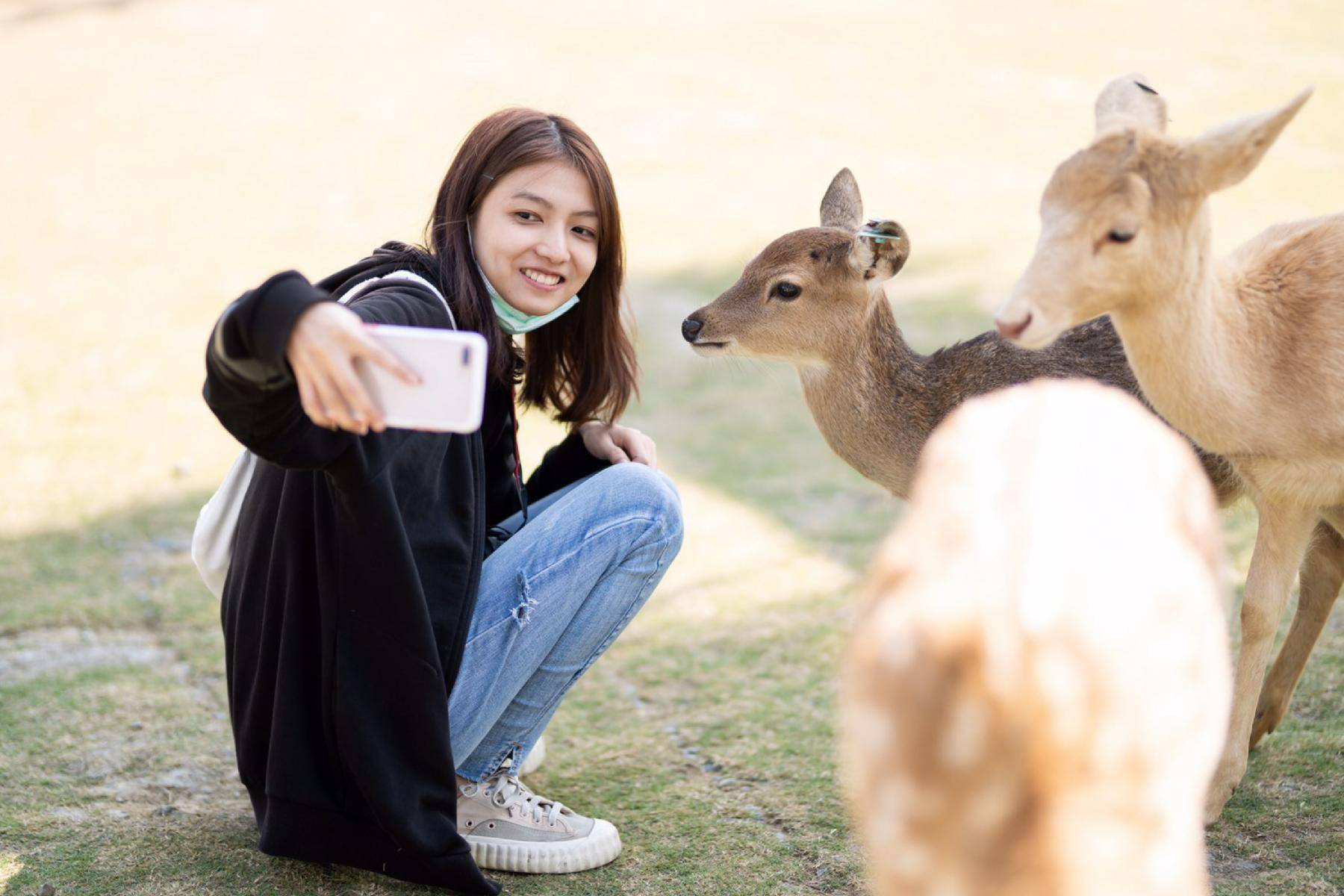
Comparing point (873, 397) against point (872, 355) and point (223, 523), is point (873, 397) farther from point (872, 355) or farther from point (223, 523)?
point (223, 523)

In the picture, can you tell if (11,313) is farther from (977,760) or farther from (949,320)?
(977,760)

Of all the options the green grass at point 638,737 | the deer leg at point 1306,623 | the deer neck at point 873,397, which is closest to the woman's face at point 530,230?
the deer neck at point 873,397

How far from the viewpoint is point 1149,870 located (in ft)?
4.12

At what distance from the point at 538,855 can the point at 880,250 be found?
5.49ft

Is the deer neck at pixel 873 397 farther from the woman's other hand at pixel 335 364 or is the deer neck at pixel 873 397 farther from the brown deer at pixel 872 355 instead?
the woman's other hand at pixel 335 364

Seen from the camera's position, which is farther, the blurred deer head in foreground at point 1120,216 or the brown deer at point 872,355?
the brown deer at point 872,355

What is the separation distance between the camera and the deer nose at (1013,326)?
1962mm

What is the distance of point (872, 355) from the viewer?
10.9 feet

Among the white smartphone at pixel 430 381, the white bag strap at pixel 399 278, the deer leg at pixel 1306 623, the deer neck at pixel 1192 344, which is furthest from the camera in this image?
the deer leg at pixel 1306 623

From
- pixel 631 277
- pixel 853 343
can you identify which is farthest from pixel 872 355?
pixel 631 277

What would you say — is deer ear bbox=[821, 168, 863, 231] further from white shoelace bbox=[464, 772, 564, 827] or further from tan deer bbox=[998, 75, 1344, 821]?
white shoelace bbox=[464, 772, 564, 827]

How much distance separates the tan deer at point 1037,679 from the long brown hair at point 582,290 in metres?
1.45

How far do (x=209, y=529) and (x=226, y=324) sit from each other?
0.93 metres

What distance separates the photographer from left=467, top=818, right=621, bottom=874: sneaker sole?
2.59 m
